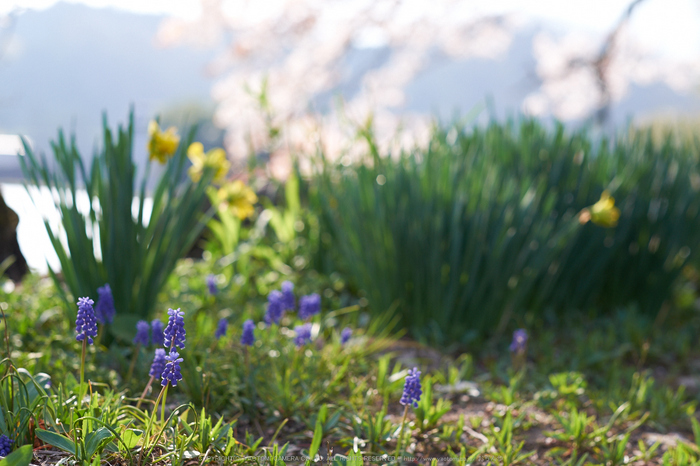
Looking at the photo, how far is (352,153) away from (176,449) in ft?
6.53

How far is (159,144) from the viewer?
1.91 meters

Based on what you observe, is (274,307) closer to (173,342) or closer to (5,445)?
(173,342)

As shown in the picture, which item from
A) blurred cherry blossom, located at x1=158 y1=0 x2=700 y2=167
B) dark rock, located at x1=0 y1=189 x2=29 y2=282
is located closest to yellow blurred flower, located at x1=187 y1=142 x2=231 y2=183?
dark rock, located at x1=0 y1=189 x2=29 y2=282

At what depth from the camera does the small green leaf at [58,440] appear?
888mm

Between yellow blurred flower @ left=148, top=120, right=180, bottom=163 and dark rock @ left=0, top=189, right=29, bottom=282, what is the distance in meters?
1.39

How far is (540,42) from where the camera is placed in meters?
11.1

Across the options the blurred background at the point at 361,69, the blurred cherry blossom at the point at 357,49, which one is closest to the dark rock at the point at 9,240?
the blurred background at the point at 361,69

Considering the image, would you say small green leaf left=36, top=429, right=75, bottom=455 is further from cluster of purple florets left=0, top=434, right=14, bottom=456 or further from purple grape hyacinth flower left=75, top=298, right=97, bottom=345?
purple grape hyacinth flower left=75, top=298, right=97, bottom=345

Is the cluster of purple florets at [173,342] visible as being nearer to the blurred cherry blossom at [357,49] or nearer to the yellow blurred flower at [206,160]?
the yellow blurred flower at [206,160]

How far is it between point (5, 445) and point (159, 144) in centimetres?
125

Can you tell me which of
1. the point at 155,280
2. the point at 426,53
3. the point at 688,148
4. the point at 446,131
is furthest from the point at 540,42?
the point at 155,280

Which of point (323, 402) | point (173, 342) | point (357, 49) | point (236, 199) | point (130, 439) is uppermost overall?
point (357, 49)

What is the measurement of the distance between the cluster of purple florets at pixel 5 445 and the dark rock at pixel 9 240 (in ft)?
7.41

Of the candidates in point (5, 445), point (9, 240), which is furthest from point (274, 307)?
point (9, 240)
